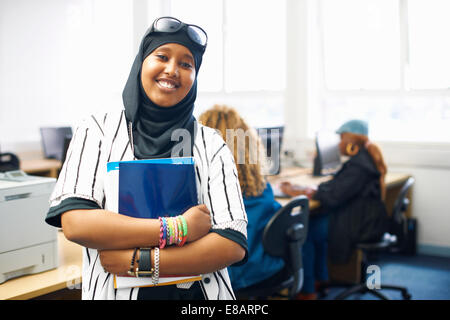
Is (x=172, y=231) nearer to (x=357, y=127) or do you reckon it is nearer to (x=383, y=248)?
(x=383, y=248)

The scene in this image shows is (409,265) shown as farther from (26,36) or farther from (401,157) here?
(26,36)

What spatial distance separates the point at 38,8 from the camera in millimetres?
5031

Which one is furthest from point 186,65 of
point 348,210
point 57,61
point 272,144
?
point 57,61

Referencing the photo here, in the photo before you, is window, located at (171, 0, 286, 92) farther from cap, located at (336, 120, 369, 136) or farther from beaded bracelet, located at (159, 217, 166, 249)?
beaded bracelet, located at (159, 217, 166, 249)

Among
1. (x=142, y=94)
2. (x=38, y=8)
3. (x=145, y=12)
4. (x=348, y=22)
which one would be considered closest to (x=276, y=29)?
(x=348, y=22)

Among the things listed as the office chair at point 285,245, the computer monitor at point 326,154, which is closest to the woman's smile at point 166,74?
the office chair at point 285,245

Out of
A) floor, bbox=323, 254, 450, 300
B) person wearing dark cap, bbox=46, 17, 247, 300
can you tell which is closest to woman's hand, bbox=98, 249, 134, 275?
person wearing dark cap, bbox=46, 17, 247, 300

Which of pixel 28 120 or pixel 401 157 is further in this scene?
pixel 28 120

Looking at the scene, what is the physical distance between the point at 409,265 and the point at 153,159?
3.28m

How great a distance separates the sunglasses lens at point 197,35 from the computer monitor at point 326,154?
2.60 metres

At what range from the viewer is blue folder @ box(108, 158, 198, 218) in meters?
1.01

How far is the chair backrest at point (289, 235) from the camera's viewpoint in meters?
2.10

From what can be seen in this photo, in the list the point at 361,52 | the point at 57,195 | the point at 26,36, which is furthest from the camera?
the point at 26,36
